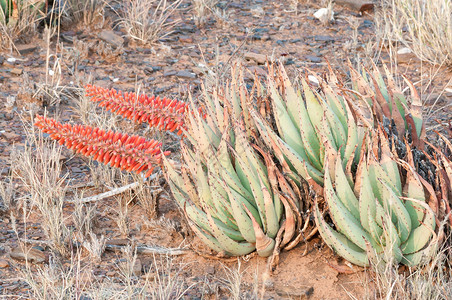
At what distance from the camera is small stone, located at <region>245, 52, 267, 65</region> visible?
528 cm

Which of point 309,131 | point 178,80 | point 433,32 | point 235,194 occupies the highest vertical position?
point 309,131

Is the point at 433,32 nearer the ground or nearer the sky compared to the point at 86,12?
nearer the sky

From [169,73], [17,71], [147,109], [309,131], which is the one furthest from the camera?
[169,73]

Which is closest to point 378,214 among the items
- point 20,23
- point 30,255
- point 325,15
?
point 30,255

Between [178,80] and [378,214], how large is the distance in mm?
2950

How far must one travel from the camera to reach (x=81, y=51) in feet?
17.7

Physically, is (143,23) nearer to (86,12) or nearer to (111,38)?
(111,38)

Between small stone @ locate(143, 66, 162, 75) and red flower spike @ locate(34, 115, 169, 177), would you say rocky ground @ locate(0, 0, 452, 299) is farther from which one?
red flower spike @ locate(34, 115, 169, 177)

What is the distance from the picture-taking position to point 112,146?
2971mm

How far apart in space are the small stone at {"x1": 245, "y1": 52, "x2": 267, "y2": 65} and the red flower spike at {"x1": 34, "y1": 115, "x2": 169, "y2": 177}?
2.46 m

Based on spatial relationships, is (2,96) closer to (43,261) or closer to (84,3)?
(84,3)

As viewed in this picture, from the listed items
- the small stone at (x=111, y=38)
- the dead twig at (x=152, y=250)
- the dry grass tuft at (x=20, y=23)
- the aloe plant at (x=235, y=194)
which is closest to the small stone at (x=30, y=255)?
the dead twig at (x=152, y=250)

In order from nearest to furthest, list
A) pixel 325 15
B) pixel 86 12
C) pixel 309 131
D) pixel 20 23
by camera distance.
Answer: pixel 309 131 → pixel 20 23 → pixel 86 12 → pixel 325 15

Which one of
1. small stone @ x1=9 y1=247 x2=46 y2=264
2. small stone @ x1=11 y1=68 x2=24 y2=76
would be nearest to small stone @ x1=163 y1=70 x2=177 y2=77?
small stone @ x1=11 y1=68 x2=24 y2=76
